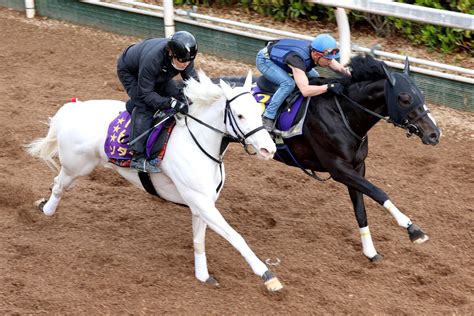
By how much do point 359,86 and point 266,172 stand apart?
2.01m

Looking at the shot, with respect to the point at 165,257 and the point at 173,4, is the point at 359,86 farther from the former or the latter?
the point at 173,4

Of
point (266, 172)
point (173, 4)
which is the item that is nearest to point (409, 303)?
point (266, 172)

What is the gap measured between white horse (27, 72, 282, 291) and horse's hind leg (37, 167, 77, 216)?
9 centimetres

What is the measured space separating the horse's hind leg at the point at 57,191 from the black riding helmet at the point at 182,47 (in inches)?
70.3

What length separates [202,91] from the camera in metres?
6.02

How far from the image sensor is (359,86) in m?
6.69

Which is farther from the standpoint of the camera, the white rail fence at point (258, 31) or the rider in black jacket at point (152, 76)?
the white rail fence at point (258, 31)

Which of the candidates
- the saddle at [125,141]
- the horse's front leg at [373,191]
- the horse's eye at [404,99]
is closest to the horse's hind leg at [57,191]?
the saddle at [125,141]

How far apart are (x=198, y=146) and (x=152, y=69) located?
0.68 m

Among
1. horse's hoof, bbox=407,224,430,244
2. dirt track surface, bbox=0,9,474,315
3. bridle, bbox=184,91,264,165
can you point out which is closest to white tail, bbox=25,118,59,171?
dirt track surface, bbox=0,9,474,315

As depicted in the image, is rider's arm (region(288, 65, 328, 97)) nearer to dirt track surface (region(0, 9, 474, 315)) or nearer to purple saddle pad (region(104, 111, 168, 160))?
dirt track surface (region(0, 9, 474, 315))

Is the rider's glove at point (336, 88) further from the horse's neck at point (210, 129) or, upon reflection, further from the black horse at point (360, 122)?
the horse's neck at point (210, 129)

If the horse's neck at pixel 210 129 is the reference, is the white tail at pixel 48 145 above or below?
below

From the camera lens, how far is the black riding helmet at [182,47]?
231 inches
